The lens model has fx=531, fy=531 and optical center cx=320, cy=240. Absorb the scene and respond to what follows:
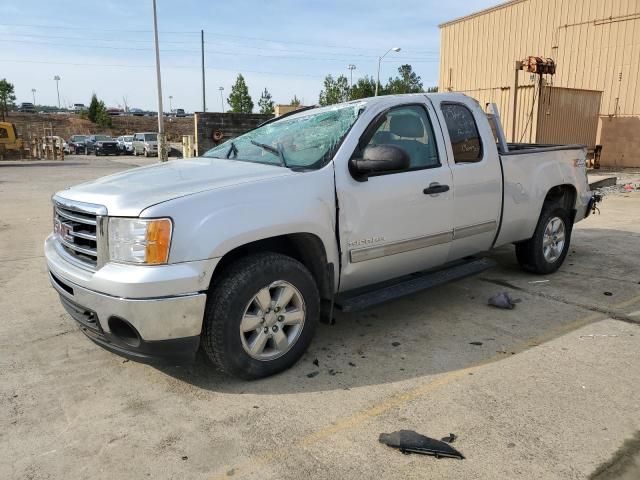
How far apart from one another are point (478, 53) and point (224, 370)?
81.9 feet

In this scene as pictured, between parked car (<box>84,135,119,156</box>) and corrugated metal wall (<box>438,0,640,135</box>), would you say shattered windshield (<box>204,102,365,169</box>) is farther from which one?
parked car (<box>84,135,119,156</box>)

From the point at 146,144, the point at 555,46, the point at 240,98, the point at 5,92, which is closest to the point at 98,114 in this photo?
→ the point at 5,92

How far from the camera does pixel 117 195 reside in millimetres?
3193

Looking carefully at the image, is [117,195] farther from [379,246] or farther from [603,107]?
[603,107]

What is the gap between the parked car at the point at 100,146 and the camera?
40094 millimetres

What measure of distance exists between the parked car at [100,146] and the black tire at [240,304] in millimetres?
40577

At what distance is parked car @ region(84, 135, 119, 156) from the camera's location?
1578 inches

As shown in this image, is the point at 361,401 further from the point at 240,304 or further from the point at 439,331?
the point at 439,331

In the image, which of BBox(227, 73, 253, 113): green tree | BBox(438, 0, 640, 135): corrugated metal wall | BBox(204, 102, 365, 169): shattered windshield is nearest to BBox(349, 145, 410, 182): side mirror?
BBox(204, 102, 365, 169): shattered windshield

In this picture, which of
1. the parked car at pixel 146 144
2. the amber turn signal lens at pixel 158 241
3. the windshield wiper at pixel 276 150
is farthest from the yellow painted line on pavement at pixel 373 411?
the parked car at pixel 146 144

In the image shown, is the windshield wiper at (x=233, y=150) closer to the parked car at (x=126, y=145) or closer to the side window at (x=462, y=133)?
the side window at (x=462, y=133)

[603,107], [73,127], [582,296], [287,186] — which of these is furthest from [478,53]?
[73,127]

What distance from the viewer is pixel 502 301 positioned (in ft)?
15.7

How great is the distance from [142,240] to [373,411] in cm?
164
